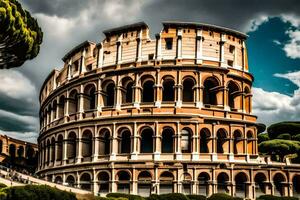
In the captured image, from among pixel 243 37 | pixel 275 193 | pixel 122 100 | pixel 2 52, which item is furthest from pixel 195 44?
pixel 2 52

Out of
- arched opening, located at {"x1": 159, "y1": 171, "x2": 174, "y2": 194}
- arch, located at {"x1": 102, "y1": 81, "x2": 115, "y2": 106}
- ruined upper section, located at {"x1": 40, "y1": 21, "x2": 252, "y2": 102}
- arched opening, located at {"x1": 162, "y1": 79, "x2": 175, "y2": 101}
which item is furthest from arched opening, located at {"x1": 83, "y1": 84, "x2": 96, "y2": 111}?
arched opening, located at {"x1": 159, "y1": 171, "x2": 174, "y2": 194}

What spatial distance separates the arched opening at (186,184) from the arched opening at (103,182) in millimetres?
6519

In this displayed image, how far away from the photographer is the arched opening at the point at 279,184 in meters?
40.5

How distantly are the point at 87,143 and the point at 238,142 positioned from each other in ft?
44.2

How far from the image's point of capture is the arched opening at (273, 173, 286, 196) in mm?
40469

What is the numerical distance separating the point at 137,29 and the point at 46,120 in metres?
15.8

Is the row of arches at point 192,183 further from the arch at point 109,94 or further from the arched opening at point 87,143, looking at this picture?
the arch at point 109,94

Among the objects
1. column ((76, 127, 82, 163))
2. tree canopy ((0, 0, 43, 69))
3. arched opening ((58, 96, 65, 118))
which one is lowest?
column ((76, 127, 82, 163))

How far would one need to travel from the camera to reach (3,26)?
25016 mm

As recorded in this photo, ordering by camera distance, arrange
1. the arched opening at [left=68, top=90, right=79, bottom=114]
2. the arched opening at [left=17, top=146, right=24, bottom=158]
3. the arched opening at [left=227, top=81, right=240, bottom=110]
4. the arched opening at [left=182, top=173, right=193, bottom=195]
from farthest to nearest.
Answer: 1. the arched opening at [left=17, top=146, right=24, bottom=158]
2. the arched opening at [left=68, top=90, right=79, bottom=114]
3. the arched opening at [left=227, top=81, right=240, bottom=110]
4. the arched opening at [left=182, top=173, right=193, bottom=195]

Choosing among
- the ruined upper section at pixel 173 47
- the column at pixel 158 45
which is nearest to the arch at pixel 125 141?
the ruined upper section at pixel 173 47

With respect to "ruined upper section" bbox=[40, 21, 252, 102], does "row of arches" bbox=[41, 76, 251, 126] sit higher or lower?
lower

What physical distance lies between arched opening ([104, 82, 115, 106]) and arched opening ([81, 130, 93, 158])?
10.3 feet

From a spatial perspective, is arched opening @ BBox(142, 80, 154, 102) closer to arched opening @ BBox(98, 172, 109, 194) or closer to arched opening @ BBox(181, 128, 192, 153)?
arched opening @ BBox(181, 128, 192, 153)
